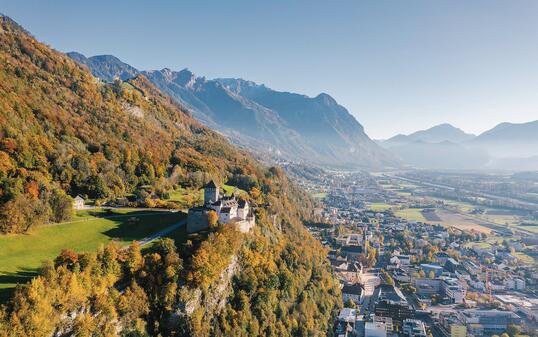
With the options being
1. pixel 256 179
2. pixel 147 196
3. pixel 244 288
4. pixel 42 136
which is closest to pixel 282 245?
pixel 244 288

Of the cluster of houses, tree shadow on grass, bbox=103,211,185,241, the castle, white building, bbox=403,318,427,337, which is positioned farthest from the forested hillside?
white building, bbox=403,318,427,337

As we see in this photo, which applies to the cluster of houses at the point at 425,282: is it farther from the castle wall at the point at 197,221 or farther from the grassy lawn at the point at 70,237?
the grassy lawn at the point at 70,237

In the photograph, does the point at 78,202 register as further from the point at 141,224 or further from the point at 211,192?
the point at 211,192

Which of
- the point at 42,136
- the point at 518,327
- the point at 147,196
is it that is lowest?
the point at 518,327

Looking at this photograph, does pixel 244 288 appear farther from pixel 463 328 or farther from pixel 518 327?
pixel 518 327

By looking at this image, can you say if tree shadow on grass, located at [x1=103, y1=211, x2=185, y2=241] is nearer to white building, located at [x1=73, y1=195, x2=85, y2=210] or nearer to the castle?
the castle

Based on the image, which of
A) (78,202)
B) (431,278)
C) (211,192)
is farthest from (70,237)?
(431,278)

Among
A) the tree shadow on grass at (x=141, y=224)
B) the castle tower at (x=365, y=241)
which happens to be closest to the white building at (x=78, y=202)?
the tree shadow on grass at (x=141, y=224)
